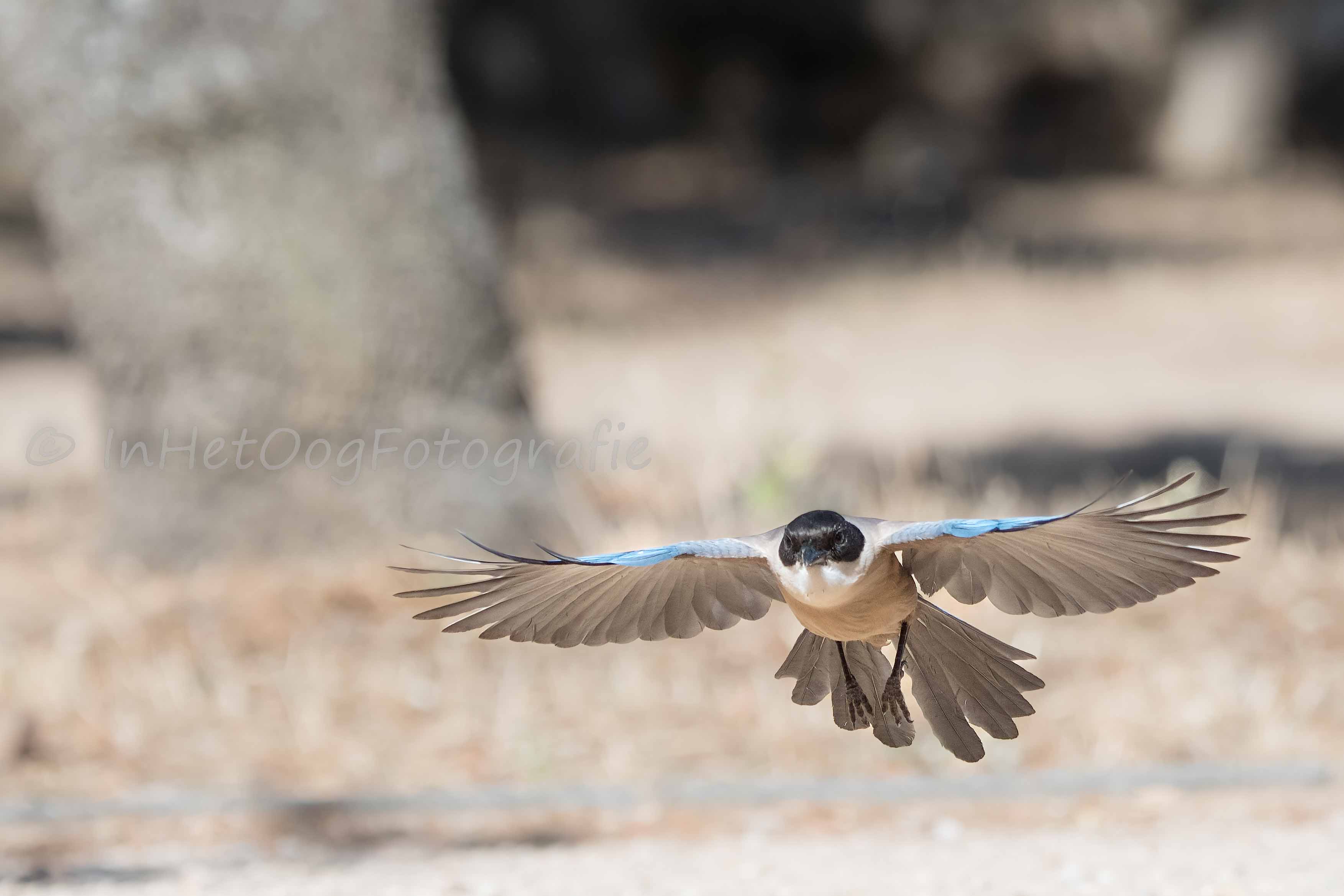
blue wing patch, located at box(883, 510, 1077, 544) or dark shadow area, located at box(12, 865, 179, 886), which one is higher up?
blue wing patch, located at box(883, 510, 1077, 544)

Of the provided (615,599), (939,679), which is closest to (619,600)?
(615,599)

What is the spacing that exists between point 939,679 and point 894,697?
0.45 ft

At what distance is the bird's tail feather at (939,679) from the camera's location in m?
3.28

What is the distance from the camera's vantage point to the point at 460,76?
23484 mm

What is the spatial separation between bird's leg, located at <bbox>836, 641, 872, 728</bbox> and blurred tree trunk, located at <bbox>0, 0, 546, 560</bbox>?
3.22 metres

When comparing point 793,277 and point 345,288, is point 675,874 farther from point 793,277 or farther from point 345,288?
point 793,277

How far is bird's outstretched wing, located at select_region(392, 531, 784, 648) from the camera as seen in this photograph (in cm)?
316

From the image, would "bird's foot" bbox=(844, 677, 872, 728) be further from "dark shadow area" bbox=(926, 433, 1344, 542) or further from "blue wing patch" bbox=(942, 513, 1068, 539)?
"dark shadow area" bbox=(926, 433, 1344, 542)

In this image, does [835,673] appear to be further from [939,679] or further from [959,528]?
[959,528]

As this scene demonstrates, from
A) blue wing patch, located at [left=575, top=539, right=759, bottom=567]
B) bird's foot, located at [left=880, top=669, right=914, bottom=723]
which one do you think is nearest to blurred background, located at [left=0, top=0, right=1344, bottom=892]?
bird's foot, located at [left=880, top=669, right=914, bottom=723]

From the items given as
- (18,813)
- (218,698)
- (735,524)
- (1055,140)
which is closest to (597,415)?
(735,524)

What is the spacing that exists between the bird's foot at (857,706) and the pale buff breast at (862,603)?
234mm

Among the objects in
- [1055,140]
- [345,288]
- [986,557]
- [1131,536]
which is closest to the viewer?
[1131,536]

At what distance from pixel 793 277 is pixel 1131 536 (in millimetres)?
11489
